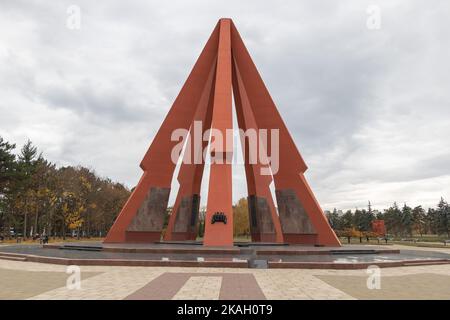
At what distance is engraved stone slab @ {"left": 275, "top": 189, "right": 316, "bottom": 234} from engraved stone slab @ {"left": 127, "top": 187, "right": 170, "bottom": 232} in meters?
8.05

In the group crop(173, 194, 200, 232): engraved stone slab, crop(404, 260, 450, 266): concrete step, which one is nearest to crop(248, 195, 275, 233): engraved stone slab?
crop(173, 194, 200, 232): engraved stone slab

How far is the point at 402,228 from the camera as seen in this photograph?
7756 cm

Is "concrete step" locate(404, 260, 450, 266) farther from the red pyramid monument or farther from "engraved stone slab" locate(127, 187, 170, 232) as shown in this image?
"engraved stone slab" locate(127, 187, 170, 232)

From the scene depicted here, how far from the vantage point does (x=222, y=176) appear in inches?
725

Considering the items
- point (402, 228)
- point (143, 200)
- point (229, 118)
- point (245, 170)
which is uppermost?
point (229, 118)

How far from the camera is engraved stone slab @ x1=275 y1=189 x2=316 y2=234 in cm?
2096

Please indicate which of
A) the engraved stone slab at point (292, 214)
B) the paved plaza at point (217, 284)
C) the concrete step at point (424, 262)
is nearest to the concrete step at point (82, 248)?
the paved plaza at point (217, 284)

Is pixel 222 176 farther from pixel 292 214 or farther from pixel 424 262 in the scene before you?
pixel 424 262

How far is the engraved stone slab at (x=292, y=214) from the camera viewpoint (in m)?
21.0

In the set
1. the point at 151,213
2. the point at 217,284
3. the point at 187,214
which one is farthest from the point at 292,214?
the point at 217,284

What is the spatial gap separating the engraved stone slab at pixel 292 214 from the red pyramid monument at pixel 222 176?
3 cm
